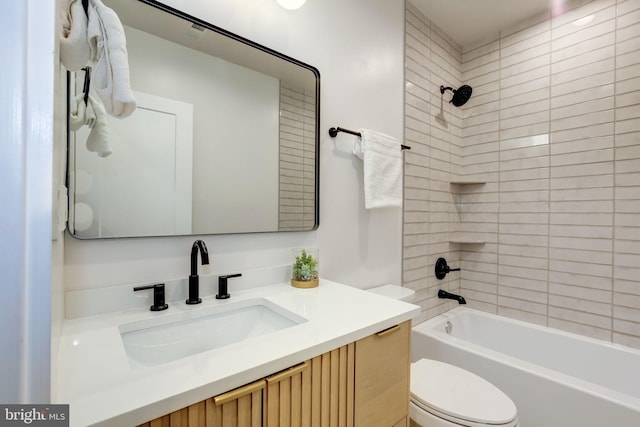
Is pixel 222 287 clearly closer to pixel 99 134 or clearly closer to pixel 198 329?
pixel 198 329

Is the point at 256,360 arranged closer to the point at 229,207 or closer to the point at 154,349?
the point at 154,349

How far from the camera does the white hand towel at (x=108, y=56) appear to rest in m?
0.65

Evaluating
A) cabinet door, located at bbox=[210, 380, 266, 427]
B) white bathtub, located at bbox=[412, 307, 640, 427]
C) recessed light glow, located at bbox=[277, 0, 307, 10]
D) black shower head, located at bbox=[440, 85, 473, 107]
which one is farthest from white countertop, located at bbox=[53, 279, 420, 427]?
black shower head, located at bbox=[440, 85, 473, 107]

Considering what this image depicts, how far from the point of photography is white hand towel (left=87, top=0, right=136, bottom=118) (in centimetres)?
65

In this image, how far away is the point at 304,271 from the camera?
1.25 metres

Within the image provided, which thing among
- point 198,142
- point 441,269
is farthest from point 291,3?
point 441,269

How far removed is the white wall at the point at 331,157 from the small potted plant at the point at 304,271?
0.09 metres

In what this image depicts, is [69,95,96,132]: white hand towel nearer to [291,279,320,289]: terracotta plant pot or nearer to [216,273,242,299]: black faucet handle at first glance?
[216,273,242,299]: black faucet handle

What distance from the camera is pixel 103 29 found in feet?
2.13

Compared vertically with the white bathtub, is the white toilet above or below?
above

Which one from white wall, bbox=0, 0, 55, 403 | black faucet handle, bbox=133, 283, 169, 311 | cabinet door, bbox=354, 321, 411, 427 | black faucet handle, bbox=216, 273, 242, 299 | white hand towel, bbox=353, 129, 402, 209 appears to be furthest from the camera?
white hand towel, bbox=353, 129, 402, 209

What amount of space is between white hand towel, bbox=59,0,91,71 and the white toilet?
5.12 feet

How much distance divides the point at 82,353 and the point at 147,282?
327mm

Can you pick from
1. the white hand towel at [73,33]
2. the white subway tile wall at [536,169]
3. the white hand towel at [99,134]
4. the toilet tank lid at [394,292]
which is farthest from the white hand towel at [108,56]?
the white subway tile wall at [536,169]
